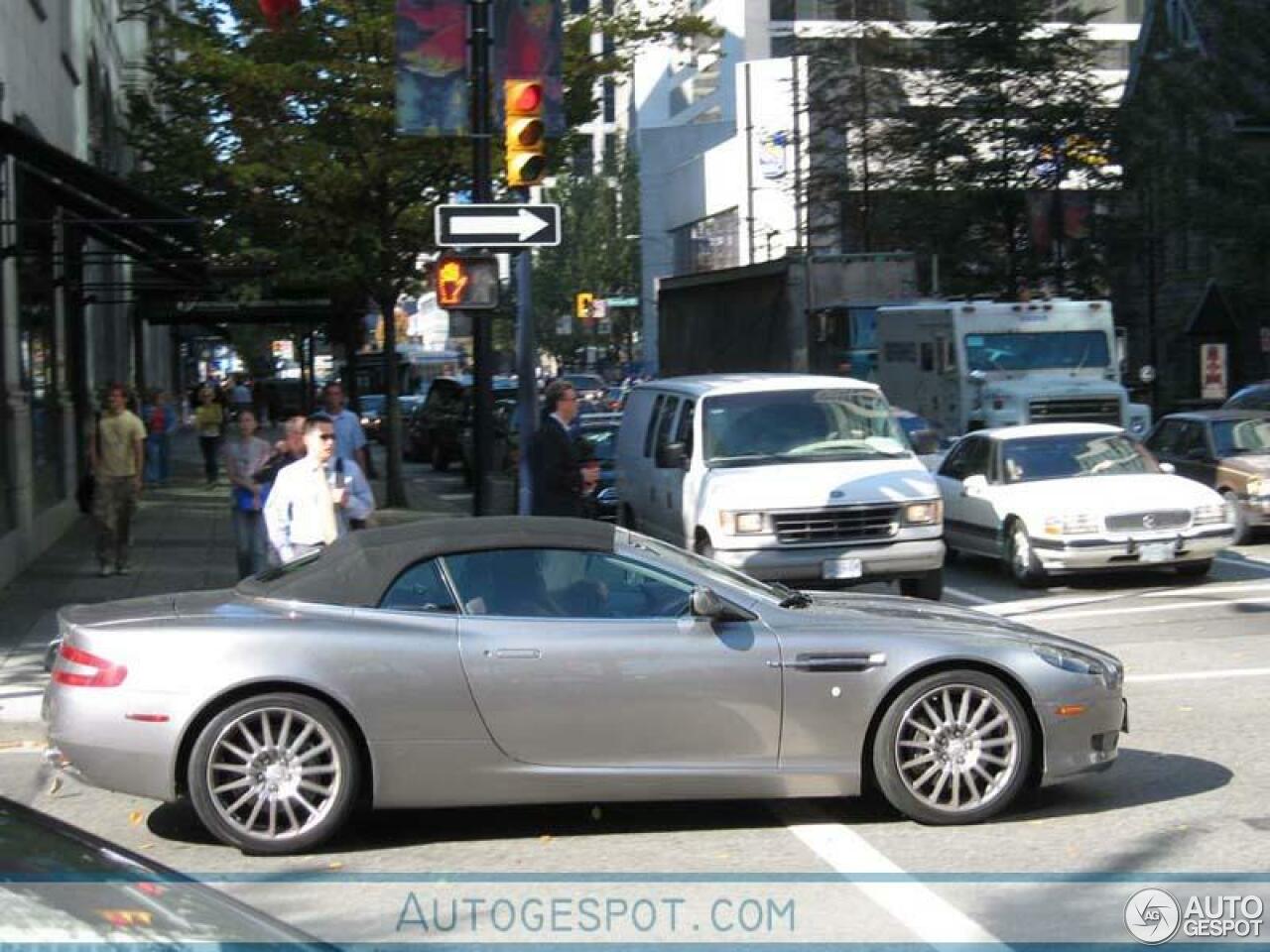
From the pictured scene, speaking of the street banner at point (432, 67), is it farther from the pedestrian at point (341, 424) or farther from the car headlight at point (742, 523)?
the car headlight at point (742, 523)

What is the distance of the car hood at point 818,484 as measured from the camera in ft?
45.0

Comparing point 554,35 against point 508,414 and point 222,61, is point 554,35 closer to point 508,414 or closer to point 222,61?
point 222,61

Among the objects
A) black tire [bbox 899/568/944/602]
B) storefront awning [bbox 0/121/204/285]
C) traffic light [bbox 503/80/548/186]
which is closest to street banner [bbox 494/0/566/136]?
traffic light [bbox 503/80/548/186]

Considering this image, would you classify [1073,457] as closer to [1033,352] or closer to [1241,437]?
[1241,437]

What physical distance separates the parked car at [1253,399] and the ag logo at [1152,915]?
2165cm

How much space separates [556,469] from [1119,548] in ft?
18.4

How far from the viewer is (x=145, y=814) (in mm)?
7805

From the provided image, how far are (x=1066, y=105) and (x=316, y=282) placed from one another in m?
22.7

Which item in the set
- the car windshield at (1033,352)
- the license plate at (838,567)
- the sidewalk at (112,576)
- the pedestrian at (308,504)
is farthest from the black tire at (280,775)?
the car windshield at (1033,352)

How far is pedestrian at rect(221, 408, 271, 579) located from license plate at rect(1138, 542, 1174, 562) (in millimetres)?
7811

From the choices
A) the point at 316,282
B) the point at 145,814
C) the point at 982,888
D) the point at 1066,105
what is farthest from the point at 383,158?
the point at 1066,105

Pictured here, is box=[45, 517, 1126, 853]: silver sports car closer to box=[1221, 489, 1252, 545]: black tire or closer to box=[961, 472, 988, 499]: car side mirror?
box=[961, 472, 988, 499]: car side mirror

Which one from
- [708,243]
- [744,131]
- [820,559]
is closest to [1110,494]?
[820,559]

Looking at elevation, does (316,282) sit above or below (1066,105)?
below
